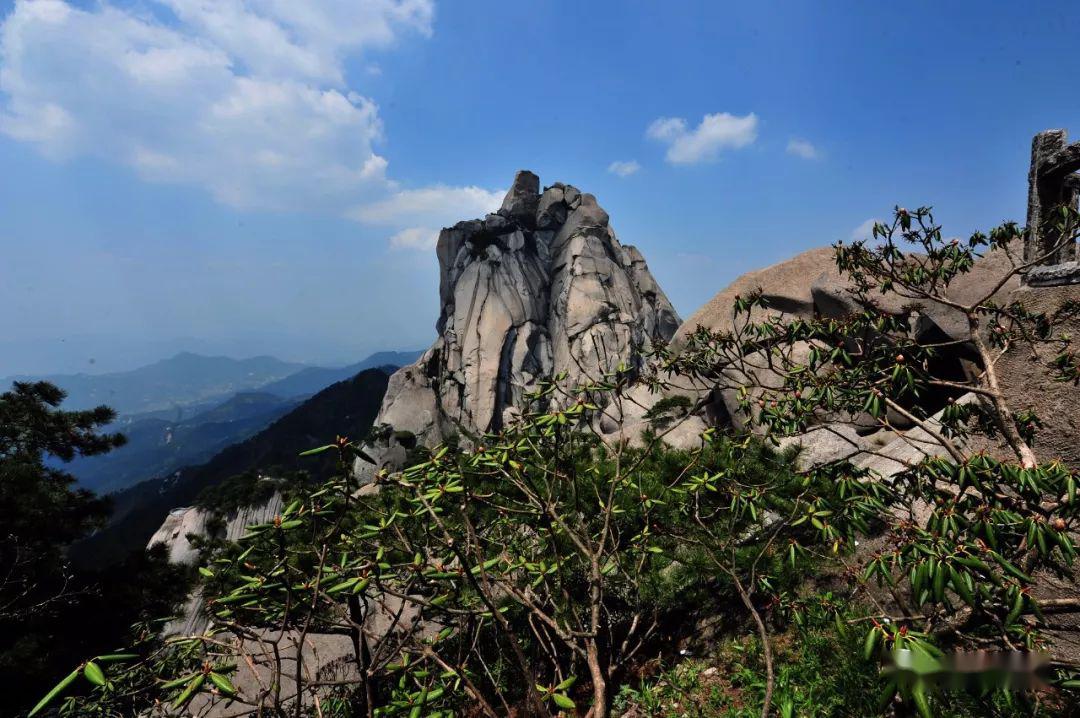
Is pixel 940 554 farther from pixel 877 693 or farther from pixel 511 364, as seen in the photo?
pixel 511 364

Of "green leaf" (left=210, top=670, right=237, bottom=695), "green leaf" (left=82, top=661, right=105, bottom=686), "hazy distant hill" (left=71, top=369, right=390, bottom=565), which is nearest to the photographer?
"green leaf" (left=82, top=661, right=105, bottom=686)

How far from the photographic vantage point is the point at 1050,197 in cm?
459

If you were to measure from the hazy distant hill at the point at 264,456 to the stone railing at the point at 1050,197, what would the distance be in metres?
53.3

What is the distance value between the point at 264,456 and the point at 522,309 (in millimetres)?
54878

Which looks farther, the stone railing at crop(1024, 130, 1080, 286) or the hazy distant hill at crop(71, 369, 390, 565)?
the hazy distant hill at crop(71, 369, 390, 565)

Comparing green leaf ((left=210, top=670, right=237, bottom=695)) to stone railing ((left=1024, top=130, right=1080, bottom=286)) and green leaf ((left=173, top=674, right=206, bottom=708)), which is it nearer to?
green leaf ((left=173, top=674, right=206, bottom=708))

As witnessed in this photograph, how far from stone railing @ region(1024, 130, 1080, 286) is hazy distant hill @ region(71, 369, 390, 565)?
53270mm

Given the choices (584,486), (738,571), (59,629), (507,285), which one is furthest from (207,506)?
(738,571)

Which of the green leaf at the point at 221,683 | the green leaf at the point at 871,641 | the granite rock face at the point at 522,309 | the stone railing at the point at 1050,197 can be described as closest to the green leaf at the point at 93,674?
the green leaf at the point at 221,683

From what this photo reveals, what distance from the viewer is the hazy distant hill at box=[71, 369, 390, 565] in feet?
187

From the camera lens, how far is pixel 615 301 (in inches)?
1818

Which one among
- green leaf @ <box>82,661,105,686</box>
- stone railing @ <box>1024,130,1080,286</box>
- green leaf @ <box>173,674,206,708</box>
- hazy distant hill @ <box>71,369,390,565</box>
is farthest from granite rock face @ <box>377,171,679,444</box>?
green leaf @ <box>82,661,105,686</box>

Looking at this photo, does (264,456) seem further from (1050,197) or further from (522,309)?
(1050,197)

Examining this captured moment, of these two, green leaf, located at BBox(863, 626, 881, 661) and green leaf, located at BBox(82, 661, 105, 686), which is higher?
green leaf, located at BBox(82, 661, 105, 686)
